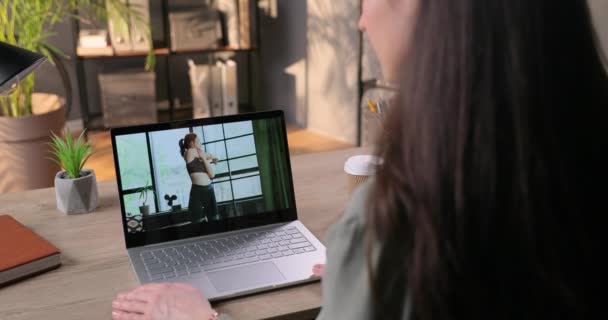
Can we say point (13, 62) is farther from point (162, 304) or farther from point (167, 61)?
point (167, 61)

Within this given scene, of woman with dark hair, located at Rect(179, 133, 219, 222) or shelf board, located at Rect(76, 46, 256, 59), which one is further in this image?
shelf board, located at Rect(76, 46, 256, 59)

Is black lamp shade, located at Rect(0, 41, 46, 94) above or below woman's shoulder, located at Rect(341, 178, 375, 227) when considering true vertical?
above

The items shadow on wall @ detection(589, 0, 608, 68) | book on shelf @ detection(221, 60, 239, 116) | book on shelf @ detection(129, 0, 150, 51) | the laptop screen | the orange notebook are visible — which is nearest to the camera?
the orange notebook

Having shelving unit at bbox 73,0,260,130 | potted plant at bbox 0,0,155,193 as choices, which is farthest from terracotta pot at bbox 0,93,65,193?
shelving unit at bbox 73,0,260,130

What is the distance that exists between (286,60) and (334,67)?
57 centimetres

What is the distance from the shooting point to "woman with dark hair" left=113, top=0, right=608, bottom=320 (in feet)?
1.81

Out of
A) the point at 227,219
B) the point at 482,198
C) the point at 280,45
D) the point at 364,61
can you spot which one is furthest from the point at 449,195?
the point at 280,45

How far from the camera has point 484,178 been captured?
0.55 meters

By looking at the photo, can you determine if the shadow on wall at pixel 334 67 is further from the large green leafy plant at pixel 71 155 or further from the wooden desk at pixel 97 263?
the large green leafy plant at pixel 71 155

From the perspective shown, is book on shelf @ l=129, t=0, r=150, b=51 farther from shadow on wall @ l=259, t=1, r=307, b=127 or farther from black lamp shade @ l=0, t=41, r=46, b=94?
black lamp shade @ l=0, t=41, r=46, b=94

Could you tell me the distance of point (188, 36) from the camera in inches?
163

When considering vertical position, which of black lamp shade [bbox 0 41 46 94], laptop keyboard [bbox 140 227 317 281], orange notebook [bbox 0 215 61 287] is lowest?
laptop keyboard [bbox 140 227 317 281]

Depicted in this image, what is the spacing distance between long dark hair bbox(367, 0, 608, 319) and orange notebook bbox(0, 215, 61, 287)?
2.30 feet

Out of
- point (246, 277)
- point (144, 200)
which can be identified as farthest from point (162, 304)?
point (144, 200)
